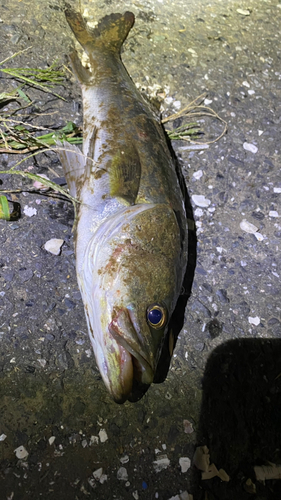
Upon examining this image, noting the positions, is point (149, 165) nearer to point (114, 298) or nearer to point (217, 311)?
point (114, 298)

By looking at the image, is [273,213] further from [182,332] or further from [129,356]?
[129,356]

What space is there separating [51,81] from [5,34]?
767mm

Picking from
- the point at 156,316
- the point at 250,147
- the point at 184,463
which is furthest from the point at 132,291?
the point at 250,147

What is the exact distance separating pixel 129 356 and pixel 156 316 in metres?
0.29

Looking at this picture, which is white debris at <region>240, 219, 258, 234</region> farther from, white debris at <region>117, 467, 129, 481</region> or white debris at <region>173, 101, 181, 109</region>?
white debris at <region>117, 467, 129, 481</region>

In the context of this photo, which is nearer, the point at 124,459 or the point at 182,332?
the point at 124,459

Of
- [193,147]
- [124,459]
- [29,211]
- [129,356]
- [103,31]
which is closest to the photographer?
[129,356]

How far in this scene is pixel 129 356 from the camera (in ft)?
6.43

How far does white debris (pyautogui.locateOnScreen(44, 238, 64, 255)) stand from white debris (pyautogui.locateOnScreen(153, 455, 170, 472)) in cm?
163

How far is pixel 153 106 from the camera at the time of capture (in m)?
3.41

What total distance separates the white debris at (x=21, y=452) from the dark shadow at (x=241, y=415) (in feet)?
3.63

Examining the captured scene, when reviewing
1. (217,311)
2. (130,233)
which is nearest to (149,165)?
(130,233)

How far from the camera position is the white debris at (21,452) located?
2.19 m

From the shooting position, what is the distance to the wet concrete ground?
7.54 ft
